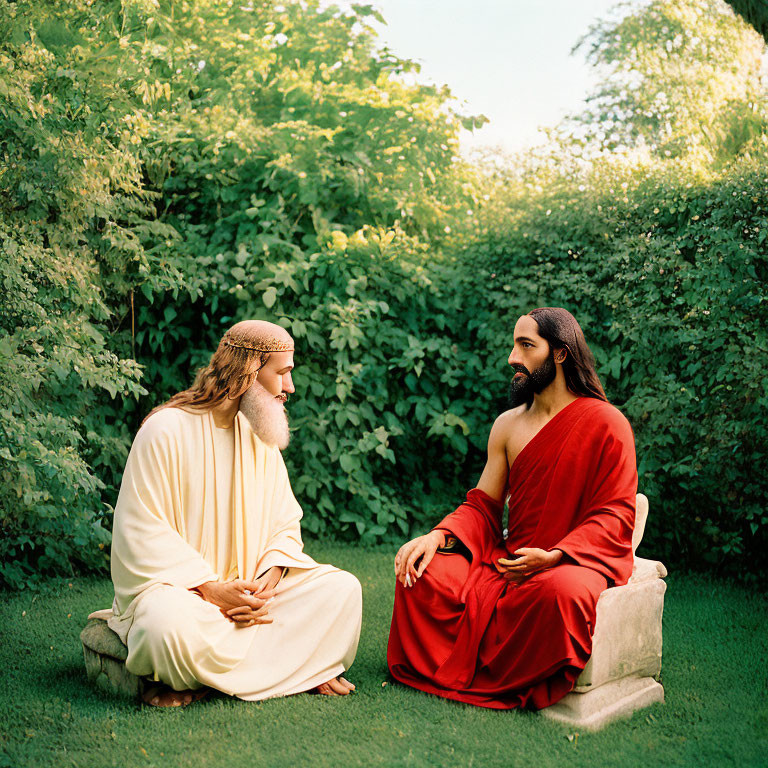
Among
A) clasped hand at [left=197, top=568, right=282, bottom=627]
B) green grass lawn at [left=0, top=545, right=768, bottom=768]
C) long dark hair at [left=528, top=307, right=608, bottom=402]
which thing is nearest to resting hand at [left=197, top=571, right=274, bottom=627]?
clasped hand at [left=197, top=568, right=282, bottom=627]

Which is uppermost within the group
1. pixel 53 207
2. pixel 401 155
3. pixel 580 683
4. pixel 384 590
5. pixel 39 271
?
pixel 401 155

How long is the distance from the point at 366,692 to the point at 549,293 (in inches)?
153

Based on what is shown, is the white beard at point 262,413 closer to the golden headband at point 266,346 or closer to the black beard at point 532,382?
the golden headband at point 266,346

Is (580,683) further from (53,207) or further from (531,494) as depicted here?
(53,207)

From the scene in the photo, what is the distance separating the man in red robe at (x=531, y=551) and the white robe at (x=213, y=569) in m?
0.38

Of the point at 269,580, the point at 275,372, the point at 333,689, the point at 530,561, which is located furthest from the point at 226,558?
the point at 530,561

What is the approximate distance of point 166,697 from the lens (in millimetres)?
3756

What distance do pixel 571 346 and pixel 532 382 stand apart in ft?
0.81

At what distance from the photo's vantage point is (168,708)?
371 centimetres

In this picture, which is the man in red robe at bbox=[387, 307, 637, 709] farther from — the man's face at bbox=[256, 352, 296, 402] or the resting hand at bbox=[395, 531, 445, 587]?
the man's face at bbox=[256, 352, 296, 402]

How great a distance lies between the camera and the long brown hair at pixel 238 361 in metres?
4.02

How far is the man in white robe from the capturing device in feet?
12.0

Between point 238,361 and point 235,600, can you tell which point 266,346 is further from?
point 235,600

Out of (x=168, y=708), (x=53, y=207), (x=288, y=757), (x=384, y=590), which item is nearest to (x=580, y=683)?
(x=288, y=757)
